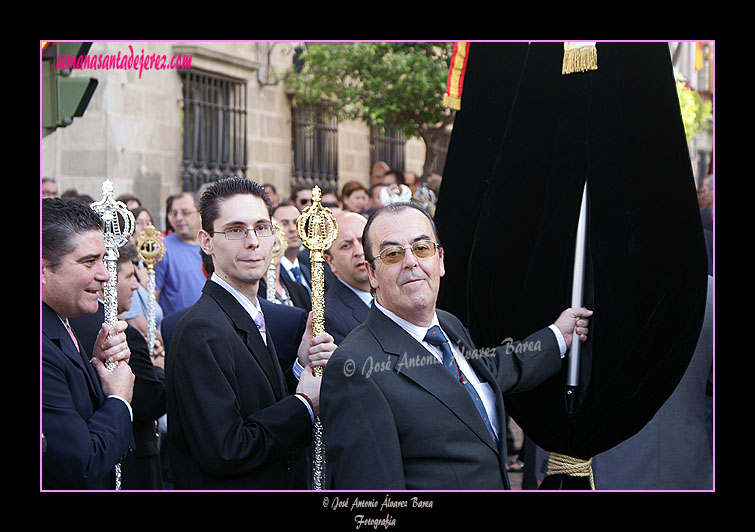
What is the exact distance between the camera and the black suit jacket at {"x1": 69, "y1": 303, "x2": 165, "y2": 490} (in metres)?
4.07

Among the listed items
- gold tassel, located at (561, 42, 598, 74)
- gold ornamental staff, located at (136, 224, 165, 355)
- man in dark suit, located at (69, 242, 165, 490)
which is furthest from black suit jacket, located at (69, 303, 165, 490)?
gold tassel, located at (561, 42, 598, 74)

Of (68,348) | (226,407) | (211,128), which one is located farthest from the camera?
(211,128)

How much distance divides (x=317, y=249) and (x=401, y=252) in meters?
0.58

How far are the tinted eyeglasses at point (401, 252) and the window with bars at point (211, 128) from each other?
8.44 meters

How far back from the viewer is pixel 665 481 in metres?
3.95

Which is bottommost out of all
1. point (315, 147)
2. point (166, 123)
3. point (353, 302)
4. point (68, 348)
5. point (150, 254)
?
point (68, 348)

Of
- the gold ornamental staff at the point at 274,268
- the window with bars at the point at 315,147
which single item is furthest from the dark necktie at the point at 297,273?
the window with bars at the point at 315,147

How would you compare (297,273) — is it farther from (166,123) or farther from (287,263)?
(166,123)

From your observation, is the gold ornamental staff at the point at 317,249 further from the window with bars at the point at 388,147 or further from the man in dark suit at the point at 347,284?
the window with bars at the point at 388,147

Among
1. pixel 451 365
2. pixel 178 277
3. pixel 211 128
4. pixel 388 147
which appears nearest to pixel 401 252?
pixel 451 365

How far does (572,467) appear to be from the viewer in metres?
3.82

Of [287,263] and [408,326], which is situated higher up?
[287,263]

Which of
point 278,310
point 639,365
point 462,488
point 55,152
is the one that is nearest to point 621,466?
point 639,365

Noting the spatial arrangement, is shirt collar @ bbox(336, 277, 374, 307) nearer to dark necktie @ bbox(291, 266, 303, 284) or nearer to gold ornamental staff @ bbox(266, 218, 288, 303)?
gold ornamental staff @ bbox(266, 218, 288, 303)
